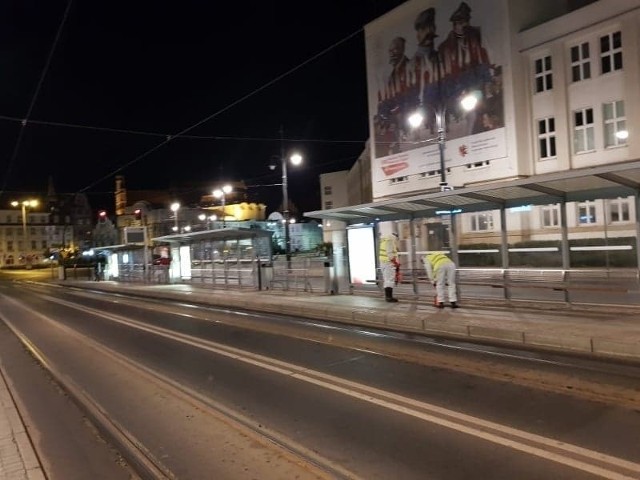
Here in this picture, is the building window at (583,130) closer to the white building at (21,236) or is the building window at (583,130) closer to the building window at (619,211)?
the building window at (619,211)

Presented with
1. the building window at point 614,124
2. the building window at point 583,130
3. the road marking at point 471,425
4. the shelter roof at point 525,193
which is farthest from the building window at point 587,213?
the building window at point 583,130

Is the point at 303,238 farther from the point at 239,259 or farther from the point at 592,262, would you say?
the point at 592,262

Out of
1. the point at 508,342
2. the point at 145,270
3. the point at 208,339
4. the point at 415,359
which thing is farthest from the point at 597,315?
the point at 145,270

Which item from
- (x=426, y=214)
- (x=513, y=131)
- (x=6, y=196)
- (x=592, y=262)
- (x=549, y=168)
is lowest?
(x=592, y=262)

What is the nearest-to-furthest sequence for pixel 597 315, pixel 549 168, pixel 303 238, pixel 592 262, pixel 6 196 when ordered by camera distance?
pixel 597 315 < pixel 592 262 < pixel 549 168 < pixel 303 238 < pixel 6 196

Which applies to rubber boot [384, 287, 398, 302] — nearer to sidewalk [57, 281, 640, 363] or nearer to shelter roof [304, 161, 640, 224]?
sidewalk [57, 281, 640, 363]

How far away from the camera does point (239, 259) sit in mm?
27422

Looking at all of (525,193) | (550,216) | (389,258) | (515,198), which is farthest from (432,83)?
(525,193)

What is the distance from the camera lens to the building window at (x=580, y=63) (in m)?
29.1

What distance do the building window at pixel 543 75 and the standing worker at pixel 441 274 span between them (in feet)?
66.2

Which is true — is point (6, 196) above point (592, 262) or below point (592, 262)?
above

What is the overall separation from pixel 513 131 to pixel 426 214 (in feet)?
53.7

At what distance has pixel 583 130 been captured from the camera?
2969 cm

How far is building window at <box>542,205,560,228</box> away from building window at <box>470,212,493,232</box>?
1.31m
